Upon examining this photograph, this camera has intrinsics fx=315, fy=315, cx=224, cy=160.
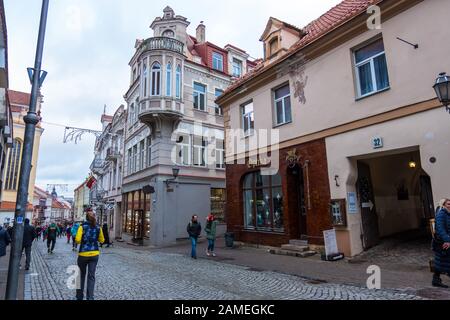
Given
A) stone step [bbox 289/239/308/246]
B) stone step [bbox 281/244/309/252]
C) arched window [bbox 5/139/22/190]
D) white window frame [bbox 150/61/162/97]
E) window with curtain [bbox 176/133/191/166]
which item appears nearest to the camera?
stone step [bbox 281/244/309/252]

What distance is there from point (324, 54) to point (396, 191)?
20.7ft

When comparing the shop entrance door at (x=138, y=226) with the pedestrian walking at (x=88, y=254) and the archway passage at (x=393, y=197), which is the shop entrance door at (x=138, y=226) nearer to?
the archway passage at (x=393, y=197)

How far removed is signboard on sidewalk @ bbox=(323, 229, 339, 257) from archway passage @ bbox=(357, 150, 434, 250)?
1041 millimetres

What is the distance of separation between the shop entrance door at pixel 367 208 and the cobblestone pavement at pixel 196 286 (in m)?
4.17

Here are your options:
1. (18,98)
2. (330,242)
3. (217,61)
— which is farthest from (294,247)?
(18,98)

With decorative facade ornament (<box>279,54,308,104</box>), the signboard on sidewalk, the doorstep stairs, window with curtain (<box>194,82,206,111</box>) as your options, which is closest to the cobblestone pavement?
the signboard on sidewalk

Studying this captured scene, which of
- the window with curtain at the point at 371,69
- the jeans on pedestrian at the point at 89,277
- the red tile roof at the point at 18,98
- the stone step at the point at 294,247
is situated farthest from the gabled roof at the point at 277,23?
the red tile roof at the point at 18,98

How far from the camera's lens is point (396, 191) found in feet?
42.5

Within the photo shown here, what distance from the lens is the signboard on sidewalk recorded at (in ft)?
33.9

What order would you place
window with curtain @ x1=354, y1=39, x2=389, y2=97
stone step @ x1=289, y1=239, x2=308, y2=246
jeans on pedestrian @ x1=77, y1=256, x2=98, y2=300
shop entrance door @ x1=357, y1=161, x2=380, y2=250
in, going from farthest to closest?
stone step @ x1=289, y1=239, x2=308, y2=246 < shop entrance door @ x1=357, y1=161, x2=380, y2=250 < window with curtain @ x1=354, y1=39, x2=389, y2=97 < jeans on pedestrian @ x1=77, y1=256, x2=98, y2=300

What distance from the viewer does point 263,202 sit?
578 inches

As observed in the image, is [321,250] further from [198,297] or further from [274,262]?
[198,297]

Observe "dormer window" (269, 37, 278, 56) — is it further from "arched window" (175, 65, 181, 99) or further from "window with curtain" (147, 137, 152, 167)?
"window with curtain" (147, 137, 152, 167)
